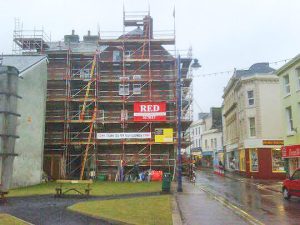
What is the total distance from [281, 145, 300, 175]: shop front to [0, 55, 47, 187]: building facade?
19369 mm

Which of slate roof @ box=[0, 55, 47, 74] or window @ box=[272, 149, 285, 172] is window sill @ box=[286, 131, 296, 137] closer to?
window @ box=[272, 149, 285, 172]

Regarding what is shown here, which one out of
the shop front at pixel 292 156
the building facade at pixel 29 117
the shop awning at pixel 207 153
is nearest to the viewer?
the shop front at pixel 292 156

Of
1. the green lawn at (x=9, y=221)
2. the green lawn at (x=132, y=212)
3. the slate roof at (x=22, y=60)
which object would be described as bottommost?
the green lawn at (x=132, y=212)

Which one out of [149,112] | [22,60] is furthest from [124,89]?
[22,60]

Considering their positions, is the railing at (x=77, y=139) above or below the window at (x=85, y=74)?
below

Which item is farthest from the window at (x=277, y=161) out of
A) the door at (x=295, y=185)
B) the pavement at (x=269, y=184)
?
the door at (x=295, y=185)

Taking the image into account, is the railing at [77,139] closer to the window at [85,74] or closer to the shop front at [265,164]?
the window at [85,74]

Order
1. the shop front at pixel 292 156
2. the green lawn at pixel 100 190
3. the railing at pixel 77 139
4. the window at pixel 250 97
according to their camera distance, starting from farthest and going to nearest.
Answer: the window at pixel 250 97 → the railing at pixel 77 139 → the shop front at pixel 292 156 → the green lawn at pixel 100 190

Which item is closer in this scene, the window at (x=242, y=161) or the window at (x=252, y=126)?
the window at (x=252, y=126)

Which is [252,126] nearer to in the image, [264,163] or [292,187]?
[264,163]

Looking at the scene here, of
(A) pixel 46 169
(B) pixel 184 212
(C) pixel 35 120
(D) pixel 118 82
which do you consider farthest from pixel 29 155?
(B) pixel 184 212

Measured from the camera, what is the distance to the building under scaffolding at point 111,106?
3534 centimetres

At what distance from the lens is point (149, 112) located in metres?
35.3

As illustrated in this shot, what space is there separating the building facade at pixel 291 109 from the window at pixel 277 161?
7330mm
